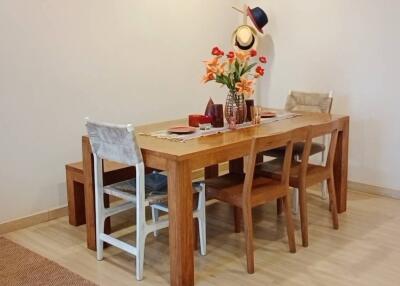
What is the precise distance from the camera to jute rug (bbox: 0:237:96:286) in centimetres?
277

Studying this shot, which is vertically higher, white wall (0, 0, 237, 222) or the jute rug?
white wall (0, 0, 237, 222)

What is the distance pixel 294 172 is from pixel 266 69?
1.94 m

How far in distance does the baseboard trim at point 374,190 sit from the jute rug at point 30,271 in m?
2.63

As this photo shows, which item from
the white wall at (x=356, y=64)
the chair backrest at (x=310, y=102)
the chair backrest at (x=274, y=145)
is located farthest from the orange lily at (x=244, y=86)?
the white wall at (x=356, y=64)

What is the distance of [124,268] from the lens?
9.68 ft

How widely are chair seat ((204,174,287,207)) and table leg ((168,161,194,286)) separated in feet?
1.19

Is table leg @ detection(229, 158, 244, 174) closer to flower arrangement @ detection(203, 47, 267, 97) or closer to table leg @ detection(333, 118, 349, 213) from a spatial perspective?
flower arrangement @ detection(203, 47, 267, 97)

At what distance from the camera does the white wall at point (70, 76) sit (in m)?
3.48

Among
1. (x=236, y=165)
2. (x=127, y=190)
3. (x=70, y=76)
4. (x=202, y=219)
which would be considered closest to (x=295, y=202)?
(x=236, y=165)

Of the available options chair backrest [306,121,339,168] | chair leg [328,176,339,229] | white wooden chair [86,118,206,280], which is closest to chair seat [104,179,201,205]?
white wooden chair [86,118,206,280]

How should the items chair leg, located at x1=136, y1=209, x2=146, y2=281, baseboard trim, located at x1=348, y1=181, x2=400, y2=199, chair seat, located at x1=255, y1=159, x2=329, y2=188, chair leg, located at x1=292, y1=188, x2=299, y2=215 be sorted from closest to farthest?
chair leg, located at x1=136, y1=209, x2=146, y2=281, chair seat, located at x1=255, y1=159, x2=329, y2=188, chair leg, located at x1=292, y1=188, x2=299, y2=215, baseboard trim, located at x1=348, y1=181, x2=400, y2=199

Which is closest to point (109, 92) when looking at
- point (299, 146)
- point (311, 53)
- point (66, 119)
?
point (66, 119)

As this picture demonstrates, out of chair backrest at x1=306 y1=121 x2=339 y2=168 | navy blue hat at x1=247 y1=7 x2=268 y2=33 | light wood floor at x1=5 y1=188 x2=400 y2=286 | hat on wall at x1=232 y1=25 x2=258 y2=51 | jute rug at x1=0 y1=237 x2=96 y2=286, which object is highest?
navy blue hat at x1=247 y1=7 x2=268 y2=33

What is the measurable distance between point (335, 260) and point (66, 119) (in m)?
2.21
